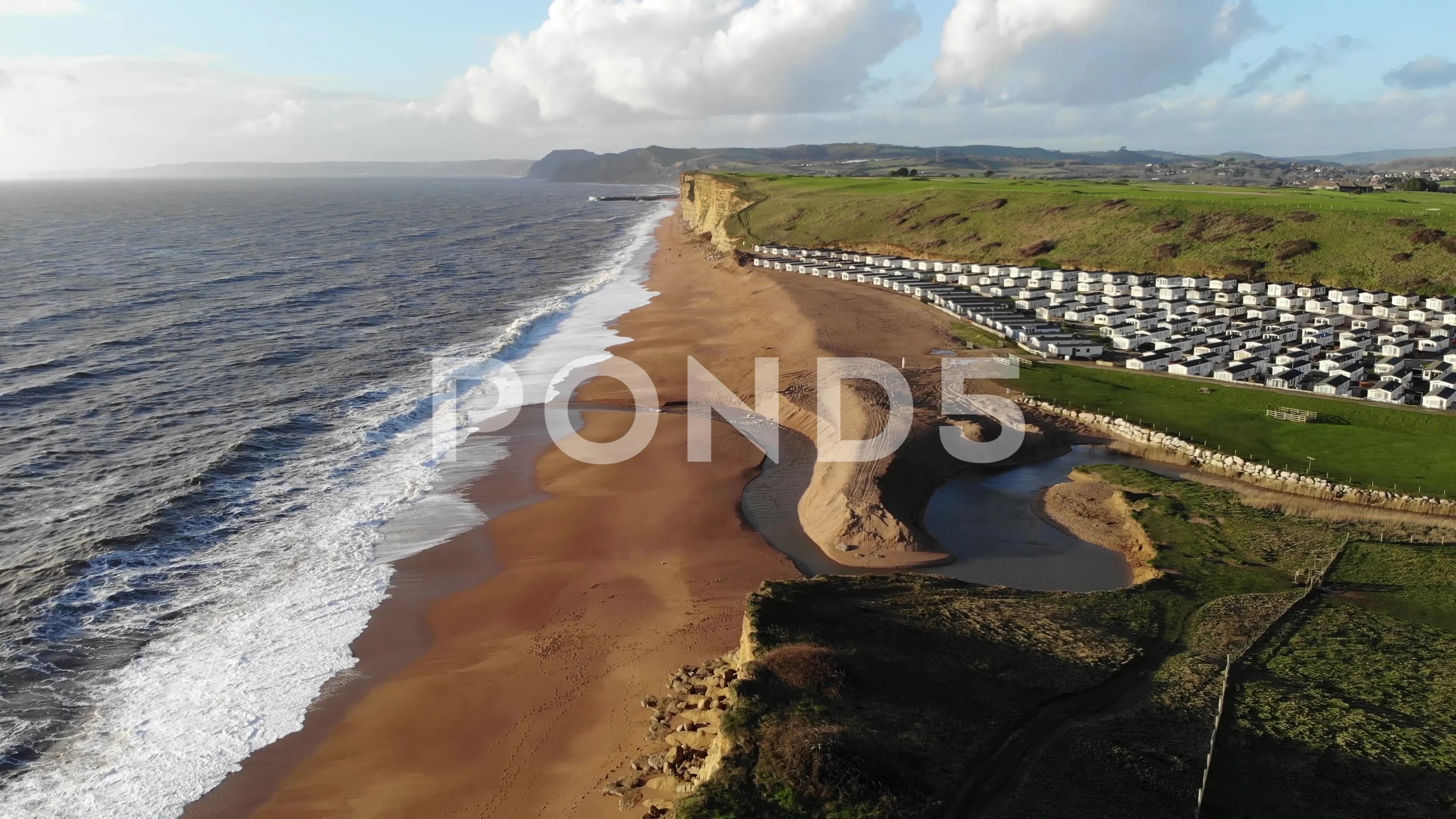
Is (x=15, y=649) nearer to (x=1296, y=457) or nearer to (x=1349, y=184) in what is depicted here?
(x=1296, y=457)

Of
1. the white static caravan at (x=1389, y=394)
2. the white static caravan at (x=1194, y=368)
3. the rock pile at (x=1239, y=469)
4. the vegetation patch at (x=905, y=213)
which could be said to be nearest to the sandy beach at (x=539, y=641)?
the rock pile at (x=1239, y=469)

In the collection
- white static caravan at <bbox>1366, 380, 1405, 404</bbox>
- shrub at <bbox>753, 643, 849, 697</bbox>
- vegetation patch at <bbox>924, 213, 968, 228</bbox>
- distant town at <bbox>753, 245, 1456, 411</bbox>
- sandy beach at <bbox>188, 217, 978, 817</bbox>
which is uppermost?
vegetation patch at <bbox>924, 213, 968, 228</bbox>

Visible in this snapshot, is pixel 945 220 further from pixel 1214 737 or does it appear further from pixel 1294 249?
pixel 1214 737

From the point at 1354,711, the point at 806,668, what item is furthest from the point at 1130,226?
the point at 806,668

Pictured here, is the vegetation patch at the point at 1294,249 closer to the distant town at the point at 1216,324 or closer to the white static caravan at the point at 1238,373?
the distant town at the point at 1216,324

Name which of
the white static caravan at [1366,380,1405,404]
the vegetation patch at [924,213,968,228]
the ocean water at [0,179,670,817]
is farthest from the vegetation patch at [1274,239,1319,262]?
the ocean water at [0,179,670,817]

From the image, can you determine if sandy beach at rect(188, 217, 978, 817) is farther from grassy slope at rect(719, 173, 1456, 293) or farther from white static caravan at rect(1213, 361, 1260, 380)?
grassy slope at rect(719, 173, 1456, 293)
